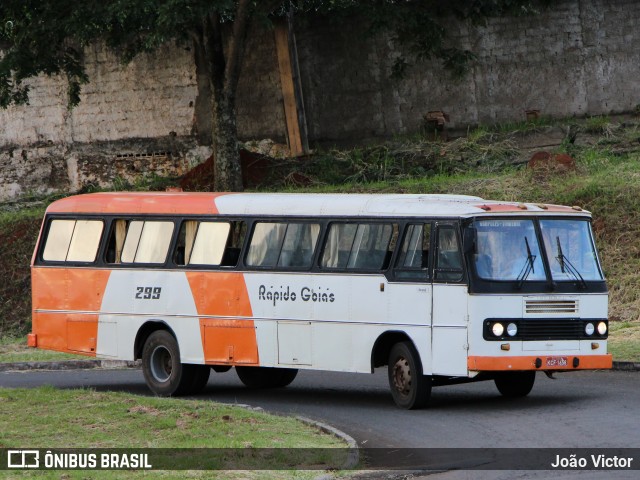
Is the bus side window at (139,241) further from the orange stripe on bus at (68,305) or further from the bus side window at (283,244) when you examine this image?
the bus side window at (283,244)

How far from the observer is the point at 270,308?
58.7 ft

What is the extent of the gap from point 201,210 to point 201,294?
1242 millimetres

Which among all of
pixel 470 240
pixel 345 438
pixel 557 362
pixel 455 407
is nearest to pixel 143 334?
pixel 455 407

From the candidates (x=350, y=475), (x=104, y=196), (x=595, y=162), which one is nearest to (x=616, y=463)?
(x=350, y=475)

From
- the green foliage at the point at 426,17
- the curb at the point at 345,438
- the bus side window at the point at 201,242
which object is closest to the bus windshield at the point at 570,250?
the curb at the point at 345,438

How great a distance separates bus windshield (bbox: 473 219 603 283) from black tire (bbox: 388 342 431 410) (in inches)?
54.7

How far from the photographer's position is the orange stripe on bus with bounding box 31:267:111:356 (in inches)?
774

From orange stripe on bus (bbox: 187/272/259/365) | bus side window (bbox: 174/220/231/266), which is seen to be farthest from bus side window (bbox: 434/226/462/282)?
bus side window (bbox: 174/220/231/266)

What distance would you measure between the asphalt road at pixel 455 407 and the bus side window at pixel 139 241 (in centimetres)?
194

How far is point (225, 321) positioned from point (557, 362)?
4.84 metres

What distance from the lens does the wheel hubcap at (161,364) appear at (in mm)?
19172

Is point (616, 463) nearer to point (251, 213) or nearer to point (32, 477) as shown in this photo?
point (32, 477)

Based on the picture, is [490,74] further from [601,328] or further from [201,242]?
[601,328]

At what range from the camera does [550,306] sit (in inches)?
624
